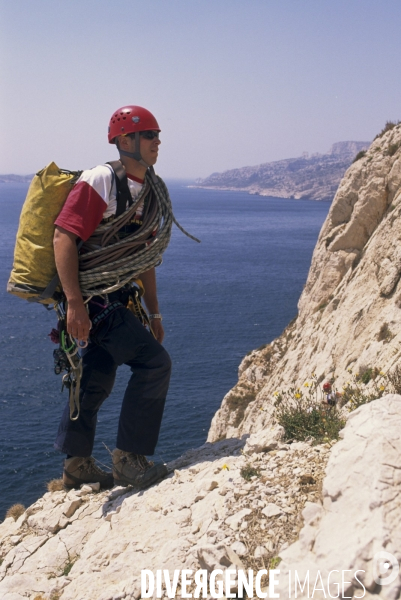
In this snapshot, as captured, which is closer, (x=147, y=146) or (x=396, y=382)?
(x=147, y=146)

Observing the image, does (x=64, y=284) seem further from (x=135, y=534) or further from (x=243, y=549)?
(x=243, y=549)

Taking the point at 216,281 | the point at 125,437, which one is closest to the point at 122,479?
the point at 125,437

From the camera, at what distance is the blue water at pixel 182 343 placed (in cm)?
3059

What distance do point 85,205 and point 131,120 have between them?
1.01 m

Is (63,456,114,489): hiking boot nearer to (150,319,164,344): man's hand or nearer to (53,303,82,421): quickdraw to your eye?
(53,303,82,421): quickdraw

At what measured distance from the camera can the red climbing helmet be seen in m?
5.36

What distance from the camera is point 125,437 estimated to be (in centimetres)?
569

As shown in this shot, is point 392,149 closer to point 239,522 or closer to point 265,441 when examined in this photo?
point 265,441

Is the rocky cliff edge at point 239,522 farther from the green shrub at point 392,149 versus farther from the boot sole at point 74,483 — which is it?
the green shrub at point 392,149

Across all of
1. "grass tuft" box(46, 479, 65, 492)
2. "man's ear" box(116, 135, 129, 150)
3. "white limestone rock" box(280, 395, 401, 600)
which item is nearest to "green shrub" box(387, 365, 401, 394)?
"white limestone rock" box(280, 395, 401, 600)

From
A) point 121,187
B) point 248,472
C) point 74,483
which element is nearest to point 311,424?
point 248,472

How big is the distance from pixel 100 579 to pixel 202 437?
A: 1133 inches

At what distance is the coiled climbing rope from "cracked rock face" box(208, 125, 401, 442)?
4218mm

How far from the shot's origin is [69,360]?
5.56 m
